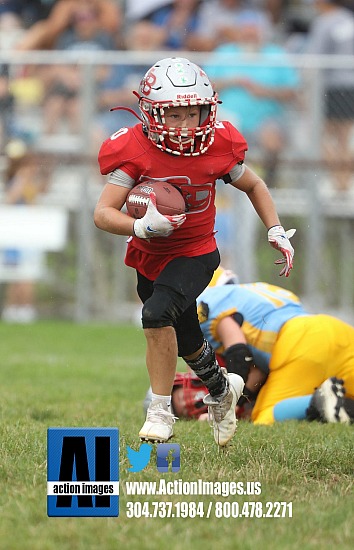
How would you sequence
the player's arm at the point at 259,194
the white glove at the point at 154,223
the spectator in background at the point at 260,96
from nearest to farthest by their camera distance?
1. the white glove at the point at 154,223
2. the player's arm at the point at 259,194
3. the spectator in background at the point at 260,96

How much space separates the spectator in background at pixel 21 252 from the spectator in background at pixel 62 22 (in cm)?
150

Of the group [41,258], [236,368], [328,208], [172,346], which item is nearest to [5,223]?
[41,258]

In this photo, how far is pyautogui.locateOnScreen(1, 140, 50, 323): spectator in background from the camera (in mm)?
11578

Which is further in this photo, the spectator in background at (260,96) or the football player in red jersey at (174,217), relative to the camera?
the spectator in background at (260,96)

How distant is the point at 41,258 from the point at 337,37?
406 cm

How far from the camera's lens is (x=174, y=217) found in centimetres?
455

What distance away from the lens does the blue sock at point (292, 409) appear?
620 cm

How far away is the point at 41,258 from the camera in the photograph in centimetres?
1185

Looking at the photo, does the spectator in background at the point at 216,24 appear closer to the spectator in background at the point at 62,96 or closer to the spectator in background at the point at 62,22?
the spectator in background at the point at 62,22

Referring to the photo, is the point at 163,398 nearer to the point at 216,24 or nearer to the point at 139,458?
the point at 139,458

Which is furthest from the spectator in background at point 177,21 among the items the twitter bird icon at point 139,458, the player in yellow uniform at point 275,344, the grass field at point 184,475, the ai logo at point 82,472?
the ai logo at point 82,472

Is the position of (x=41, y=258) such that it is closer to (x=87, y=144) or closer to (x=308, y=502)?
(x=87, y=144)

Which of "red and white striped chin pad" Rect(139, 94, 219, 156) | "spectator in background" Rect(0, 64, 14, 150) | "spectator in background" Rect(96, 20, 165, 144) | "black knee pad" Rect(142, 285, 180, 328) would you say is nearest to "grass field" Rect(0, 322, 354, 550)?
"black knee pad" Rect(142, 285, 180, 328)

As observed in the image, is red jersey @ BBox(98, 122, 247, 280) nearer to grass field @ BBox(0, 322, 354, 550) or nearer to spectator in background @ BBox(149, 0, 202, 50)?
grass field @ BBox(0, 322, 354, 550)
